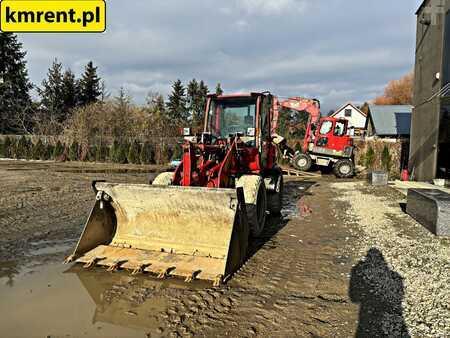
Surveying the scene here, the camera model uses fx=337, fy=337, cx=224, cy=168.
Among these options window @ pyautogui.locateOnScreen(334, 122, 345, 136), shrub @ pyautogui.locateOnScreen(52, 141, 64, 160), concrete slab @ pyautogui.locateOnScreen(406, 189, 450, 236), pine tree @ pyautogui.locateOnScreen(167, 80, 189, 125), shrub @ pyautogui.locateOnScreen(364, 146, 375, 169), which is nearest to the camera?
concrete slab @ pyautogui.locateOnScreen(406, 189, 450, 236)

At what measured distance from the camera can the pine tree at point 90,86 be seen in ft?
127

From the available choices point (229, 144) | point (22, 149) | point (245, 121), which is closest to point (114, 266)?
point (229, 144)

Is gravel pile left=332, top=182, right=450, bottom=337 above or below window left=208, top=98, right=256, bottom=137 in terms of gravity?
below

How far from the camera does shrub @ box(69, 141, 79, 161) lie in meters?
21.2

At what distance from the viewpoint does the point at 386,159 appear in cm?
1856

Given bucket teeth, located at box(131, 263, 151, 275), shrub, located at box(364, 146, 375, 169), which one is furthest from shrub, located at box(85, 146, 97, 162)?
bucket teeth, located at box(131, 263, 151, 275)

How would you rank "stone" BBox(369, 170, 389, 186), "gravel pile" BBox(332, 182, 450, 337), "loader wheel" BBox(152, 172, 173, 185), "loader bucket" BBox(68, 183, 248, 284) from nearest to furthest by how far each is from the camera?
"gravel pile" BBox(332, 182, 450, 337)
"loader bucket" BBox(68, 183, 248, 284)
"loader wheel" BBox(152, 172, 173, 185)
"stone" BBox(369, 170, 389, 186)

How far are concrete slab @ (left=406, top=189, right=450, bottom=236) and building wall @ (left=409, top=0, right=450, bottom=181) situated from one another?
693 cm

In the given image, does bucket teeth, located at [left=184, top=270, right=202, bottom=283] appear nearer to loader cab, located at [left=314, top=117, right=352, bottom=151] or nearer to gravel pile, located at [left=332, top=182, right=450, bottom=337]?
gravel pile, located at [left=332, top=182, right=450, bottom=337]

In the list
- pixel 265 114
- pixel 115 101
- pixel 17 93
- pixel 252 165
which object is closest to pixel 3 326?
pixel 252 165

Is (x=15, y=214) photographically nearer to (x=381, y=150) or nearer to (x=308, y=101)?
(x=308, y=101)

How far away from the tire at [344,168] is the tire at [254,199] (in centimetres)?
1120

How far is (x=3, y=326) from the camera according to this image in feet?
9.16

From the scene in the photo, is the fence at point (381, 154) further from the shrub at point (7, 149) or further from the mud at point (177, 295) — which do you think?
the shrub at point (7, 149)
